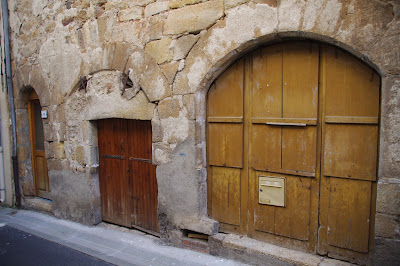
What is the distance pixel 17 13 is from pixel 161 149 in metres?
3.90

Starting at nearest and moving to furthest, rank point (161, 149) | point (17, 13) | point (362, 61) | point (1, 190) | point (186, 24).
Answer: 1. point (362, 61)
2. point (186, 24)
3. point (161, 149)
4. point (17, 13)
5. point (1, 190)

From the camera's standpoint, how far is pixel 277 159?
273 centimetres

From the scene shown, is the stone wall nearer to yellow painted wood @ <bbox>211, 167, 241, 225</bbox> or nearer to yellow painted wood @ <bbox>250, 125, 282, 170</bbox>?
yellow painted wood @ <bbox>211, 167, 241, 225</bbox>

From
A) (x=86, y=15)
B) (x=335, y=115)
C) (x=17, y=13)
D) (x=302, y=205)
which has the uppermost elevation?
(x=17, y=13)

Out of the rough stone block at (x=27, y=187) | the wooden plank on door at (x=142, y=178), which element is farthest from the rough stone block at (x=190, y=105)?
the rough stone block at (x=27, y=187)

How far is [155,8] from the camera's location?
322 centimetres

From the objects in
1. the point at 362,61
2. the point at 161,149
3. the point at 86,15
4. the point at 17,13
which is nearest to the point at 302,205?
the point at 362,61

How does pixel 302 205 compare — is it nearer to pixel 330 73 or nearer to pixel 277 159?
pixel 277 159

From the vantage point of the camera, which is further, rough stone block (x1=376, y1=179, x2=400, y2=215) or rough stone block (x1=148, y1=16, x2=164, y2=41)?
rough stone block (x1=148, y1=16, x2=164, y2=41)

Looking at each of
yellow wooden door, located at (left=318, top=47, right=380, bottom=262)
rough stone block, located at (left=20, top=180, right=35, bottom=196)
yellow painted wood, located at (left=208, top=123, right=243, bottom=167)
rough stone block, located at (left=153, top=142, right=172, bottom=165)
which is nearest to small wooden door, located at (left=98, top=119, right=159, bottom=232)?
rough stone block, located at (left=153, top=142, right=172, bottom=165)

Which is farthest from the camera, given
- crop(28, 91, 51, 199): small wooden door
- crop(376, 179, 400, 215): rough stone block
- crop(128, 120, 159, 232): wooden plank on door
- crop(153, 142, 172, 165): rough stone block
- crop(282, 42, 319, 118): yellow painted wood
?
crop(28, 91, 51, 199): small wooden door

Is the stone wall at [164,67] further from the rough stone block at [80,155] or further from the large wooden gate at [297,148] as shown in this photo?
the large wooden gate at [297,148]

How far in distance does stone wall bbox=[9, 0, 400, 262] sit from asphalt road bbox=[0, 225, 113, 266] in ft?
2.15

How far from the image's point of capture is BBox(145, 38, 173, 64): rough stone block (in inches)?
124
